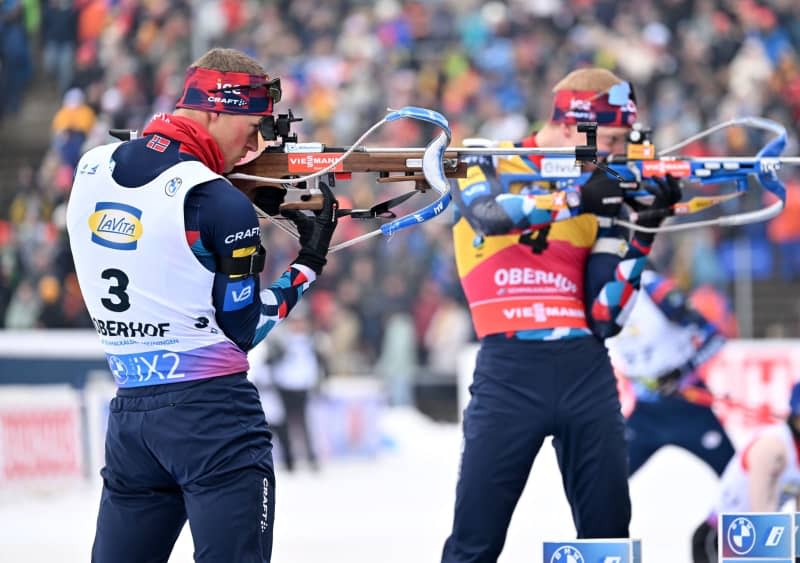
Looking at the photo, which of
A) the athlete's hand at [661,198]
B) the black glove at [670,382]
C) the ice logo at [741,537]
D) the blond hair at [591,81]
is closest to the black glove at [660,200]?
the athlete's hand at [661,198]

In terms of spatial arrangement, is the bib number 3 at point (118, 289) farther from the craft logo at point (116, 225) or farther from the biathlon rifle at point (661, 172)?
the biathlon rifle at point (661, 172)

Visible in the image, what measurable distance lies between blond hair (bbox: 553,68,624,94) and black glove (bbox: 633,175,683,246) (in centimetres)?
40

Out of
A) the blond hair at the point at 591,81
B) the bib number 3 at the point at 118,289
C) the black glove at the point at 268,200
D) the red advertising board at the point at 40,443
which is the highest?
the blond hair at the point at 591,81

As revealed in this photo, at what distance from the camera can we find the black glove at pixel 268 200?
4480mm

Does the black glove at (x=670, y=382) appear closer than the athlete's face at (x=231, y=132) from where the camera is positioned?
No

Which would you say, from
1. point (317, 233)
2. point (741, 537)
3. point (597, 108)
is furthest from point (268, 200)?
point (741, 537)

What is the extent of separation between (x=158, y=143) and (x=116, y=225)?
10.2 inches

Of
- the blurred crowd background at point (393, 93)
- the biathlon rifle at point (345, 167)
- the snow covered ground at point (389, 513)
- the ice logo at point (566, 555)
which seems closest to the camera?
the biathlon rifle at point (345, 167)

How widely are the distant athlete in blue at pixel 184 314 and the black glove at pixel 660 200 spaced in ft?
5.34

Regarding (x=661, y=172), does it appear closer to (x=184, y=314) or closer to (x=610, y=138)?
(x=610, y=138)

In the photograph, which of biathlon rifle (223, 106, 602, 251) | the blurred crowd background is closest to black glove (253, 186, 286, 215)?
biathlon rifle (223, 106, 602, 251)

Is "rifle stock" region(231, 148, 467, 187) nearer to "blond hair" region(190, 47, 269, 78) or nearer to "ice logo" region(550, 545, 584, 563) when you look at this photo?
"blond hair" region(190, 47, 269, 78)

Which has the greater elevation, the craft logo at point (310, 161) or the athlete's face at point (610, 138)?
the athlete's face at point (610, 138)

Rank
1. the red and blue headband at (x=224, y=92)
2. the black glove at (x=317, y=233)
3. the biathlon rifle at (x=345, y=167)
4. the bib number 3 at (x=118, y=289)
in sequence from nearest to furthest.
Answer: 1. the bib number 3 at (x=118, y=289)
2. the red and blue headband at (x=224, y=92)
3. the black glove at (x=317, y=233)
4. the biathlon rifle at (x=345, y=167)
